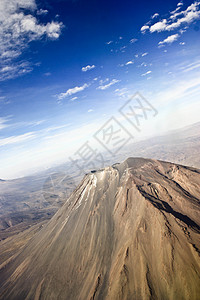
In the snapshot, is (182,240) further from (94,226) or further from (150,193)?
(94,226)

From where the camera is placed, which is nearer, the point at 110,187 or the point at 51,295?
the point at 51,295

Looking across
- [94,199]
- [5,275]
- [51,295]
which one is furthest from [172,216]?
[5,275]

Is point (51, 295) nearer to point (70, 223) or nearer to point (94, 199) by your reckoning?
point (70, 223)

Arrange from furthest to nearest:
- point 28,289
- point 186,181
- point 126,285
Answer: point 186,181
point 28,289
point 126,285

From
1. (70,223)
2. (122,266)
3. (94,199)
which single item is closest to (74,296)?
(122,266)

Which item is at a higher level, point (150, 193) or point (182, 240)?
point (150, 193)

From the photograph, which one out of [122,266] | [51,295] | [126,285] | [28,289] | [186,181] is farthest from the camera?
[186,181]

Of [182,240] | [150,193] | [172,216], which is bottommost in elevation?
[182,240]
